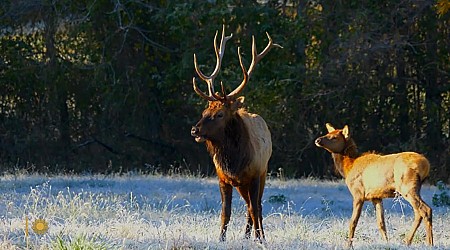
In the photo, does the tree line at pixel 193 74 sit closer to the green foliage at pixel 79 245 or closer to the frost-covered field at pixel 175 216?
the frost-covered field at pixel 175 216

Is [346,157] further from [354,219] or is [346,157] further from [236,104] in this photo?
[236,104]

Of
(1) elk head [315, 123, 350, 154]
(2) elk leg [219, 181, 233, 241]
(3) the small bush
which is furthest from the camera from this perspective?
(3) the small bush

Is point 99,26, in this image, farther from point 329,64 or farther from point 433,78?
point 433,78

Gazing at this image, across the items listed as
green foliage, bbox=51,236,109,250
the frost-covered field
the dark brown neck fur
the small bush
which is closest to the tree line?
the frost-covered field

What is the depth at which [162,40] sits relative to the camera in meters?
25.5

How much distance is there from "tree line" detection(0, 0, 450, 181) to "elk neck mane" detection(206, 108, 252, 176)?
1105 centimetres

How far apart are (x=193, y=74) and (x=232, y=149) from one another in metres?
13.9

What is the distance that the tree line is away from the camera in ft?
73.1

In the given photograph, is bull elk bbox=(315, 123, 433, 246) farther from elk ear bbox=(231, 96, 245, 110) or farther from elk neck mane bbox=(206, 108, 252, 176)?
elk ear bbox=(231, 96, 245, 110)

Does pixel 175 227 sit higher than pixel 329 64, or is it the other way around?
pixel 329 64

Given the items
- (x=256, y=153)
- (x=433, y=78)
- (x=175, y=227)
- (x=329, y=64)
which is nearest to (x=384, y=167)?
(x=256, y=153)

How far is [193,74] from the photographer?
24.1m

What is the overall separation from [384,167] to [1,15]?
1638cm

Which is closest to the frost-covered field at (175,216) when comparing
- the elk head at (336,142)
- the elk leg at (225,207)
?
the elk leg at (225,207)
